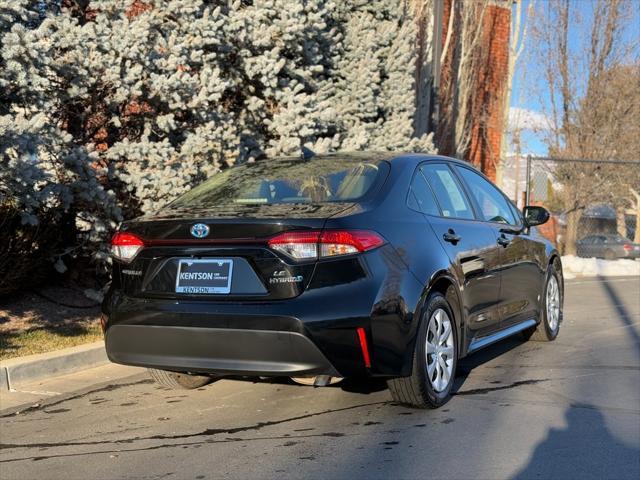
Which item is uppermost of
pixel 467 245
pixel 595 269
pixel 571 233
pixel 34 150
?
pixel 34 150

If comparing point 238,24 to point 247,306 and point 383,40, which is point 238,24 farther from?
point 247,306

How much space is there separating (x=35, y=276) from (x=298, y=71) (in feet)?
12.7

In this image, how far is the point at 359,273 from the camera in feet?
13.9

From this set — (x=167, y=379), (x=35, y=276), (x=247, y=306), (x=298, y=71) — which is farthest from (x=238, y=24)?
(x=247, y=306)

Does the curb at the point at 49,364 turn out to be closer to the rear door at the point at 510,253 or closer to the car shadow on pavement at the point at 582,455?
the rear door at the point at 510,253

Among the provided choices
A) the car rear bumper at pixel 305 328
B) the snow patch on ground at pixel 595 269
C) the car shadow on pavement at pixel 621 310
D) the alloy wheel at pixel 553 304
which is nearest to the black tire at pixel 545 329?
the alloy wheel at pixel 553 304

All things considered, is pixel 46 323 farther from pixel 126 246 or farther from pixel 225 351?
pixel 225 351

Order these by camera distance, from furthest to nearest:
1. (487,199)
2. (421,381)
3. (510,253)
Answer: (487,199) → (510,253) → (421,381)

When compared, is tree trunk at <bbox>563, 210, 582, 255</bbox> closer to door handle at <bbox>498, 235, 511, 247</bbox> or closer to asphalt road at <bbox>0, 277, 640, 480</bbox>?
asphalt road at <bbox>0, 277, 640, 480</bbox>

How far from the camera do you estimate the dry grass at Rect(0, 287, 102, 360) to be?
21.9 feet

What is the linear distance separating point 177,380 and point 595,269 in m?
12.7

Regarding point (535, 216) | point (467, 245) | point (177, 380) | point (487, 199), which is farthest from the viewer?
point (535, 216)

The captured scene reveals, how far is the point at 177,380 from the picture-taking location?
18.3 feet

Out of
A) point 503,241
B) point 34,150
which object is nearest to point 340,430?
point 503,241
